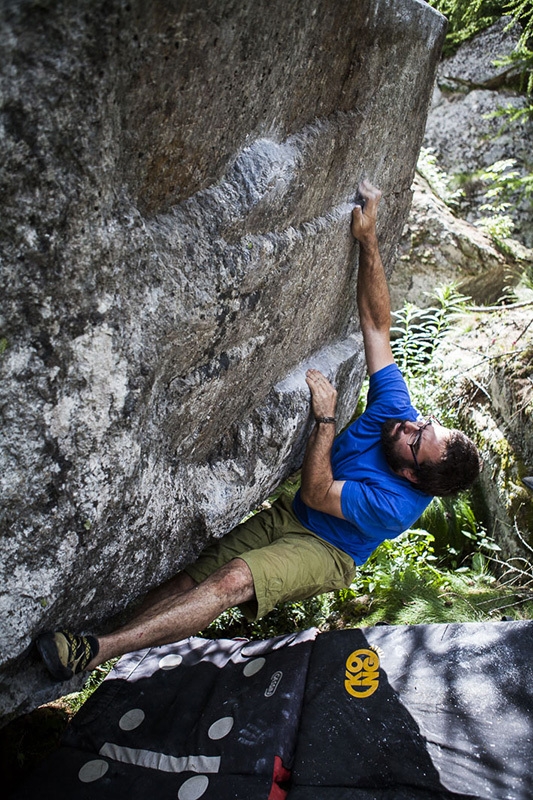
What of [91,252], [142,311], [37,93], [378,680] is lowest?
[378,680]

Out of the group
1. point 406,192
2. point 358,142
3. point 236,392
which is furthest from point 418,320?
point 236,392

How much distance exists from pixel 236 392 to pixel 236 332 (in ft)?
0.92

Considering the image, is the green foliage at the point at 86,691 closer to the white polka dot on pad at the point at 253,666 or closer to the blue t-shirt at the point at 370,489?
the white polka dot on pad at the point at 253,666

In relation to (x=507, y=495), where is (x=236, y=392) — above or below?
above

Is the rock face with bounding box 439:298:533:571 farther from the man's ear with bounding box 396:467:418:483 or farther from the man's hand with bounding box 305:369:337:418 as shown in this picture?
the man's hand with bounding box 305:369:337:418

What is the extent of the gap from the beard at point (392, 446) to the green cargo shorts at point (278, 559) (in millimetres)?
485

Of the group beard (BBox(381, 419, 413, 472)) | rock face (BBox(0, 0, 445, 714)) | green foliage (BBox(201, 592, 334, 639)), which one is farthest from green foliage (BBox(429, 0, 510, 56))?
green foliage (BBox(201, 592, 334, 639))

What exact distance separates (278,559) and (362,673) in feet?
1.98

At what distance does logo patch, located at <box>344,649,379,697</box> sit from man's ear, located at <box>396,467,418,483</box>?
766 millimetres

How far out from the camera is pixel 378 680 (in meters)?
2.75

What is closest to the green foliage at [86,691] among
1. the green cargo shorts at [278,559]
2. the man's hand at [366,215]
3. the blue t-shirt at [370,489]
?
the green cargo shorts at [278,559]

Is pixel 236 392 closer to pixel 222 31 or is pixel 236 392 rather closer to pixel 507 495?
pixel 222 31

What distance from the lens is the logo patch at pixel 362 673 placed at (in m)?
2.73

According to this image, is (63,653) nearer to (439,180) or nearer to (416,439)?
(416,439)
